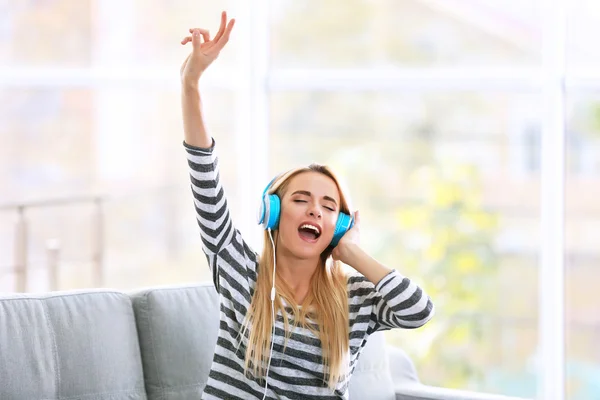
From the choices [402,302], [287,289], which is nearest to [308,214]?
[287,289]

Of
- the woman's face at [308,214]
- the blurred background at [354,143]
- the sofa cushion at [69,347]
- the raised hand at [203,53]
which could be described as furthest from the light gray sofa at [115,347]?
the blurred background at [354,143]

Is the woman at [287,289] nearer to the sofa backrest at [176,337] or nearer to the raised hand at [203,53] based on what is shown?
the raised hand at [203,53]

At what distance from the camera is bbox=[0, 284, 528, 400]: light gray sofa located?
208cm

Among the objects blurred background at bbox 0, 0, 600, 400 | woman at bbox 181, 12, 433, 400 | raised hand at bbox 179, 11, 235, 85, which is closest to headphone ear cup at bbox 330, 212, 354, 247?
woman at bbox 181, 12, 433, 400

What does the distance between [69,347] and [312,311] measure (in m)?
0.58

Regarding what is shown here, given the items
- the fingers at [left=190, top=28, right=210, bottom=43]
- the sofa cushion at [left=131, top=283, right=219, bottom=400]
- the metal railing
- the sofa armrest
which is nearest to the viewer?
the fingers at [left=190, top=28, right=210, bottom=43]

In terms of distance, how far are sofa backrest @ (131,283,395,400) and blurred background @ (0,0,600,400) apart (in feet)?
4.64

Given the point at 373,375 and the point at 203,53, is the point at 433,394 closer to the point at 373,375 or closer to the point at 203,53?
the point at 373,375

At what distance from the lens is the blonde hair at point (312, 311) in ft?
6.58

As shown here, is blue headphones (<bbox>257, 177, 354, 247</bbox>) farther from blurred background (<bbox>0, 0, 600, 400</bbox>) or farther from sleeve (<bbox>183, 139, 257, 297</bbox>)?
blurred background (<bbox>0, 0, 600, 400</bbox>)

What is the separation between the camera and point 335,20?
12.4 feet

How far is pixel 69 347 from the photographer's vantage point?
2150 millimetres

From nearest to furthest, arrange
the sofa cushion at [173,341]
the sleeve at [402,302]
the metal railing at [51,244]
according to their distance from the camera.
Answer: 1. the sleeve at [402,302]
2. the sofa cushion at [173,341]
3. the metal railing at [51,244]

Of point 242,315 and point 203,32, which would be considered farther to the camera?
point 242,315
